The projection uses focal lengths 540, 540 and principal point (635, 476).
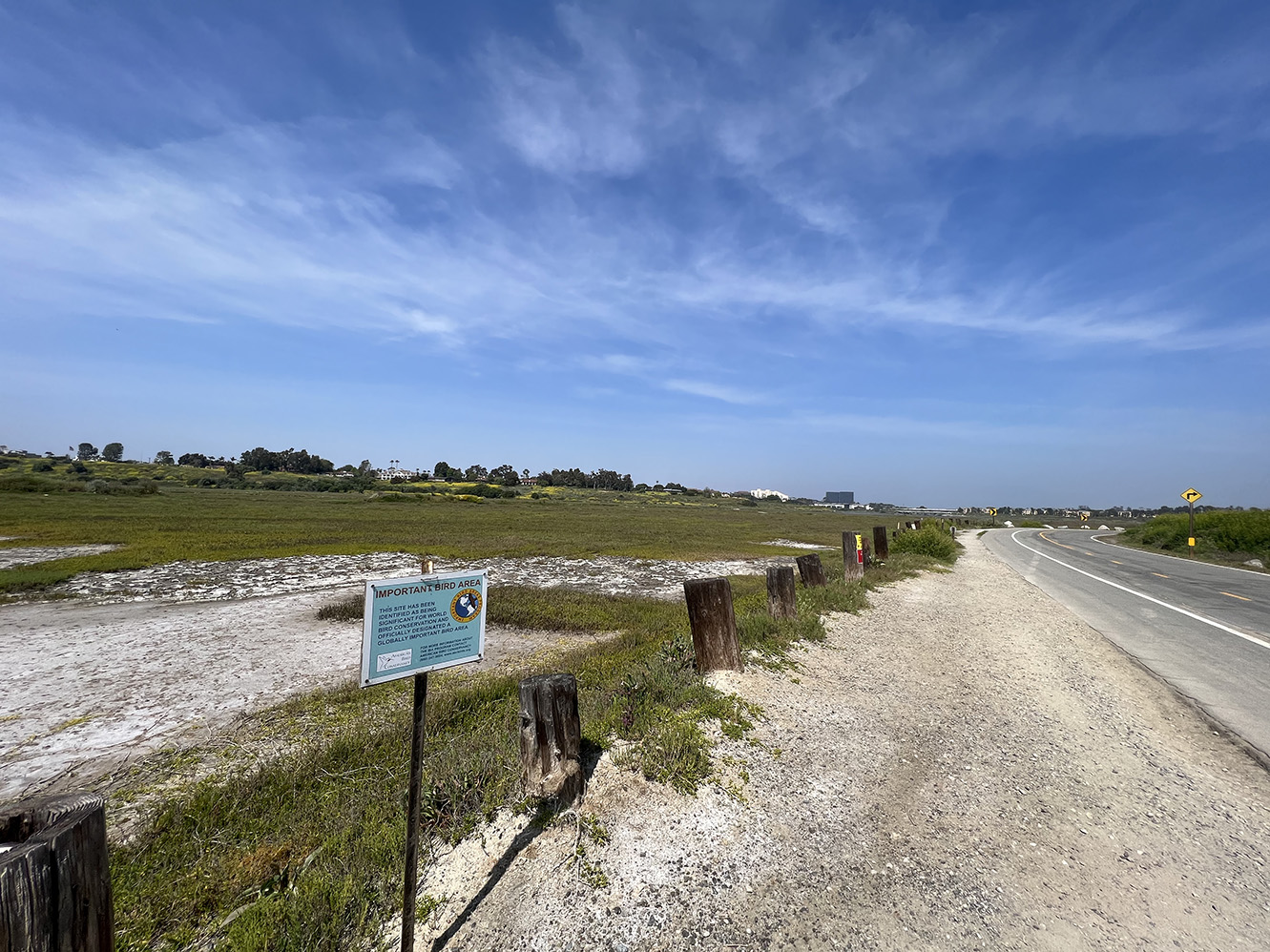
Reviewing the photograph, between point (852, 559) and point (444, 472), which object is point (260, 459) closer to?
point (444, 472)

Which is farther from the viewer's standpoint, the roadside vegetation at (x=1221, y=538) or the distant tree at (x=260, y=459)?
the distant tree at (x=260, y=459)

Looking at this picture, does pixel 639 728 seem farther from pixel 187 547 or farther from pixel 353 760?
pixel 187 547

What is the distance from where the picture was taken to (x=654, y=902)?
3273 millimetres

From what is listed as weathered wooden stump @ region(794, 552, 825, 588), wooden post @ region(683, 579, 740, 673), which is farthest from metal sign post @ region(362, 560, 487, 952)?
weathered wooden stump @ region(794, 552, 825, 588)

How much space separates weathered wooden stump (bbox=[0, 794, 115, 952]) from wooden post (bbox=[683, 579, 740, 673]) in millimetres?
5177

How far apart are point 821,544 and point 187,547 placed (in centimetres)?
3248

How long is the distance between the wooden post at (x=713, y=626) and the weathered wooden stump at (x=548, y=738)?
2.68 metres

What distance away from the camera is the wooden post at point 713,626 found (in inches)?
255

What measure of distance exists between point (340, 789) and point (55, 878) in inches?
120

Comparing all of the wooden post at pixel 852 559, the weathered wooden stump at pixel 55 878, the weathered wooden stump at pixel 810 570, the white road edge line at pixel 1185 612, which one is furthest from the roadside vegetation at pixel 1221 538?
the weathered wooden stump at pixel 55 878

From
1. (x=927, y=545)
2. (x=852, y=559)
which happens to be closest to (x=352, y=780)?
(x=852, y=559)

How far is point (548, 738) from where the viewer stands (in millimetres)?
4047

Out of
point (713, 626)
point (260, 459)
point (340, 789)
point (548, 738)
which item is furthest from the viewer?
point (260, 459)

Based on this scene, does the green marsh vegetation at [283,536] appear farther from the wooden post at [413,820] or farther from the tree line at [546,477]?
the tree line at [546,477]
